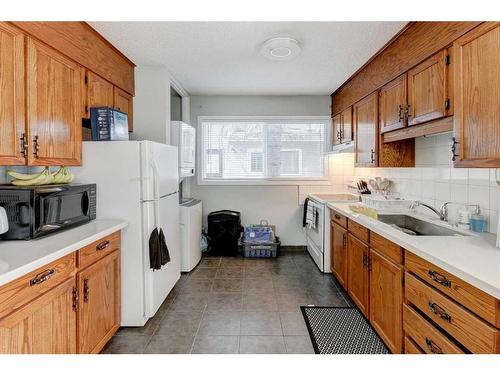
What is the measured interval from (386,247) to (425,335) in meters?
0.58

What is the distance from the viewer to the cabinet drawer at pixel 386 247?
173cm

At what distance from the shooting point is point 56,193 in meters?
1.74

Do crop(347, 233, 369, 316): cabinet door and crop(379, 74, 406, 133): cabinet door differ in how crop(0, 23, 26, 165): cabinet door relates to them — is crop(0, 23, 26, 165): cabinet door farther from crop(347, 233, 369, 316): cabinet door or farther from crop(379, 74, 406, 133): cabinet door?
crop(379, 74, 406, 133): cabinet door

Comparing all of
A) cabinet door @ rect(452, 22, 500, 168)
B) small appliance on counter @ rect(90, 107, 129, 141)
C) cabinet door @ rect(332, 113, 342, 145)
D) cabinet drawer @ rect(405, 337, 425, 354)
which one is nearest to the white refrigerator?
small appliance on counter @ rect(90, 107, 129, 141)

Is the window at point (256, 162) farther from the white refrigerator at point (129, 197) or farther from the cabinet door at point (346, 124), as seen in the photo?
the white refrigerator at point (129, 197)

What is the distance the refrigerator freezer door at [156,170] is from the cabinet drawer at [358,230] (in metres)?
1.72

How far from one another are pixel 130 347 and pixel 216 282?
4.19ft

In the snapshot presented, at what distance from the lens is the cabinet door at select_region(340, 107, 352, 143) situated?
11.7 feet

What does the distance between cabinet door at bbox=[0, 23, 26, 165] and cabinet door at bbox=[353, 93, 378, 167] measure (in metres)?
2.85

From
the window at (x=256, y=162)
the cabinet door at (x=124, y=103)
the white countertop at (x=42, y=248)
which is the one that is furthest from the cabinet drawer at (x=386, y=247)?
the cabinet door at (x=124, y=103)

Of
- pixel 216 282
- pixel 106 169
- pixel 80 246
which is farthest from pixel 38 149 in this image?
pixel 216 282

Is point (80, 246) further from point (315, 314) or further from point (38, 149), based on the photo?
point (315, 314)

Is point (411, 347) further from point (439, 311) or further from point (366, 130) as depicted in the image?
point (366, 130)

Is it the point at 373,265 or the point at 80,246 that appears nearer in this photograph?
the point at 80,246
